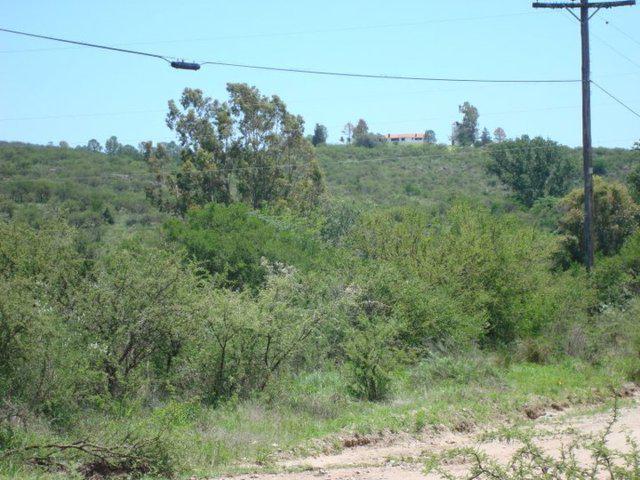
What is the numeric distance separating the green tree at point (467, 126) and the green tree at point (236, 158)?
223 ft

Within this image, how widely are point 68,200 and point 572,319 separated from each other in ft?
103

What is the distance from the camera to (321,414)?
52.8ft

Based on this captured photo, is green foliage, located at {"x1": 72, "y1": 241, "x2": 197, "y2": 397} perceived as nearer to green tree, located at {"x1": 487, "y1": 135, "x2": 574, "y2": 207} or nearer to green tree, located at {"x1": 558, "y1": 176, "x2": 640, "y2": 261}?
green tree, located at {"x1": 558, "y1": 176, "x2": 640, "y2": 261}

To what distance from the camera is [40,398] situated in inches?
532

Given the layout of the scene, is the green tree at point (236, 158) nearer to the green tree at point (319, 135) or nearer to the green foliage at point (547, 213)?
the green foliage at point (547, 213)

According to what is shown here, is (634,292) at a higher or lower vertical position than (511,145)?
lower

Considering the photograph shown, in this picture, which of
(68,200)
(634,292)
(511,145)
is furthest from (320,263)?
(511,145)

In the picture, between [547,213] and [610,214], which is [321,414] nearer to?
[610,214]

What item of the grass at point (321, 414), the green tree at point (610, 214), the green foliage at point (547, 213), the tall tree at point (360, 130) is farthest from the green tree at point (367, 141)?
the grass at point (321, 414)

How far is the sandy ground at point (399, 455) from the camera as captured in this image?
12438mm

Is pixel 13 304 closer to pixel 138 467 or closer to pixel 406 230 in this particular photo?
pixel 138 467

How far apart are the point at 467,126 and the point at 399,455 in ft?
347

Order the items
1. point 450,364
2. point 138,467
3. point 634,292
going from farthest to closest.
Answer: point 634,292
point 450,364
point 138,467

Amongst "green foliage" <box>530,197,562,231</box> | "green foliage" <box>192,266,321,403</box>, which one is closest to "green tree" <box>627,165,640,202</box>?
"green foliage" <box>530,197,562,231</box>
